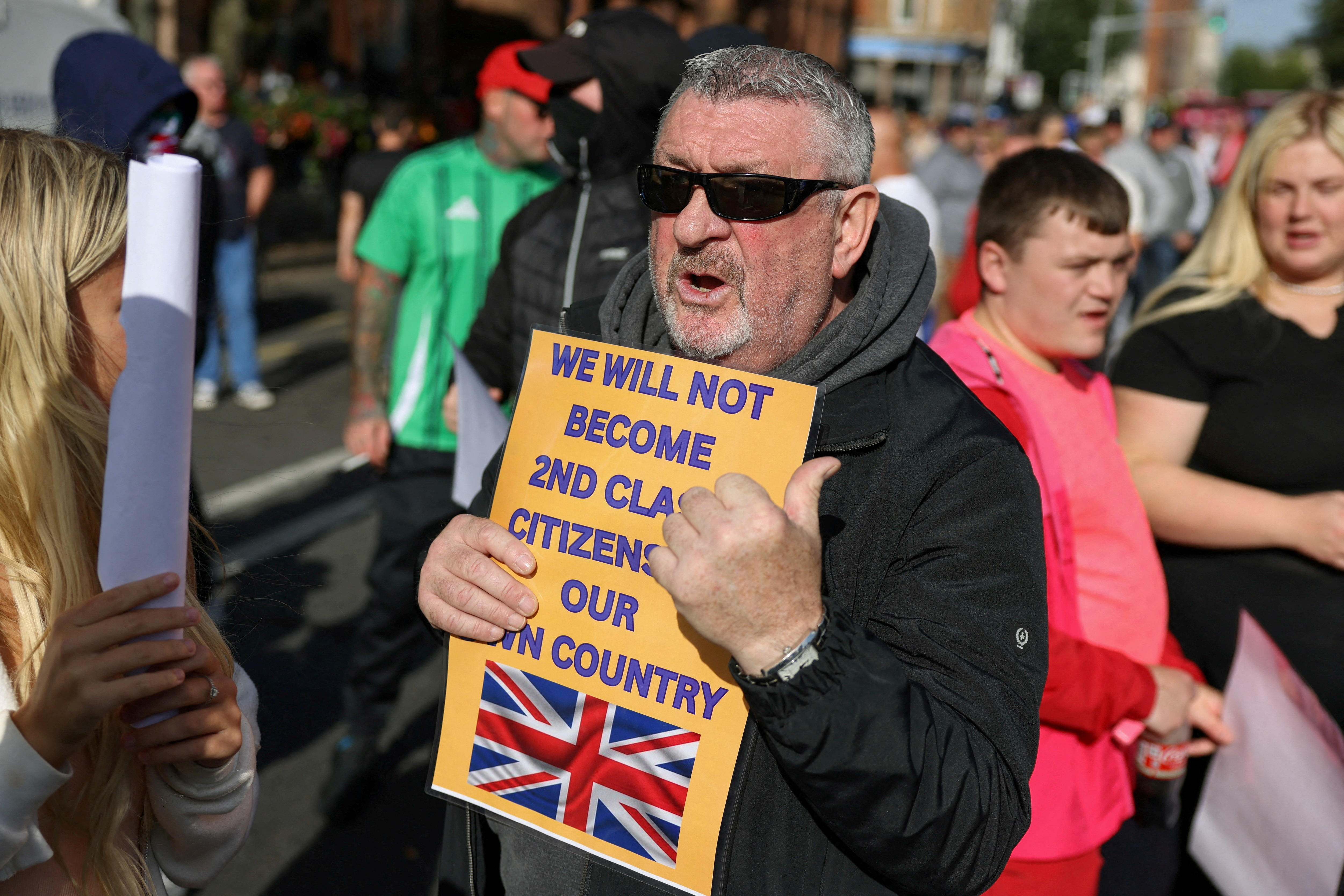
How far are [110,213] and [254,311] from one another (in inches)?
304

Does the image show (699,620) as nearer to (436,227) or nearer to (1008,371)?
(1008,371)

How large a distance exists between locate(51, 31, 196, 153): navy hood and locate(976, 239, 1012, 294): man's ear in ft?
9.03

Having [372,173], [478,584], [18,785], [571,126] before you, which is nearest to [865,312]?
[478,584]

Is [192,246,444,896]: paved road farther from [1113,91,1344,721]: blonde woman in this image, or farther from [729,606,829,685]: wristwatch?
[1113,91,1344,721]: blonde woman

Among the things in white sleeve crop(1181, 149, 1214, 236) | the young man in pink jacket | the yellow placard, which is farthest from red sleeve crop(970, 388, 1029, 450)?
white sleeve crop(1181, 149, 1214, 236)

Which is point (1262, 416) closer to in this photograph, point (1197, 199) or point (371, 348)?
point (371, 348)

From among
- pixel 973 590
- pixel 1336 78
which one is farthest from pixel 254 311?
pixel 1336 78

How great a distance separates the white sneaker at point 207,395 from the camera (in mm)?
7875

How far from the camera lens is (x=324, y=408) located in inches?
333

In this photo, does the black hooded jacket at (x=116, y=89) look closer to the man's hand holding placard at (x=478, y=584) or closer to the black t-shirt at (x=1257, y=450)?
the man's hand holding placard at (x=478, y=584)

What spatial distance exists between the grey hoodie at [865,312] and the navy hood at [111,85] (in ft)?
8.32

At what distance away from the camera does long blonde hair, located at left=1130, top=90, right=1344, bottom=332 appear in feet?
8.87

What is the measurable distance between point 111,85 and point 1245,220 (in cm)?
354

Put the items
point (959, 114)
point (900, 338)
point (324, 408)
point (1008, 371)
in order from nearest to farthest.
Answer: point (900, 338) → point (1008, 371) → point (324, 408) → point (959, 114)
